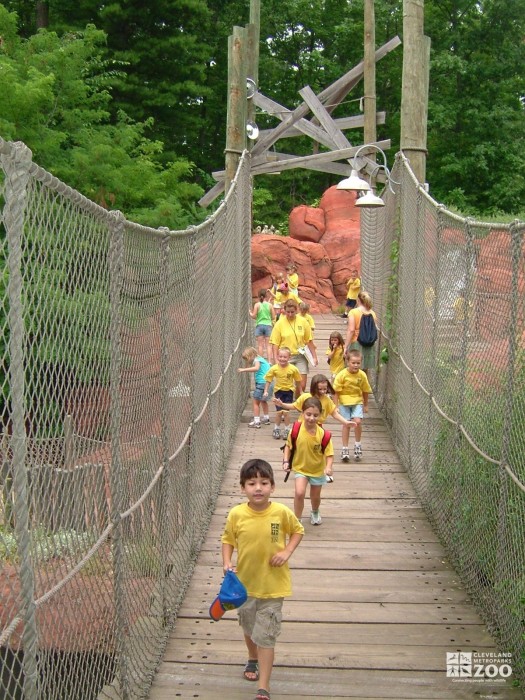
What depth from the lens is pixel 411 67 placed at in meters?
10.2

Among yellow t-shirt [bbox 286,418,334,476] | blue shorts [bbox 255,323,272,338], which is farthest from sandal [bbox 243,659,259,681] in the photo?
blue shorts [bbox 255,323,272,338]

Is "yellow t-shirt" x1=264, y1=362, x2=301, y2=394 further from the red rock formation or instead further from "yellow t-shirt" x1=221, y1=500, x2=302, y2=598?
the red rock formation

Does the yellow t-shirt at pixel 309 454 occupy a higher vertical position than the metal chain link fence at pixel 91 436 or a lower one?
lower

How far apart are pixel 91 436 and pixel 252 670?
1936mm

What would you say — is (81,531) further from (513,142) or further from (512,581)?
(513,142)

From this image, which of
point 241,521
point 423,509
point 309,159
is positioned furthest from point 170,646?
point 309,159

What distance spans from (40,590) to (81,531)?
0.55 meters

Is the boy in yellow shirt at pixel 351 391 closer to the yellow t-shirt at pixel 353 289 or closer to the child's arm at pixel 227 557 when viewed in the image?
the child's arm at pixel 227 557

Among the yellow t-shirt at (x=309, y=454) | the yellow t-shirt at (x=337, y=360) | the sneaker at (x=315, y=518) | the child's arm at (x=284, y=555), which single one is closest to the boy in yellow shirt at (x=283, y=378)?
the yellow t-shirt at (x=337, y=360)

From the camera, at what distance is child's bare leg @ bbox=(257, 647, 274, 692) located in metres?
→ 4.40

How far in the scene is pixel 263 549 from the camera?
458cm

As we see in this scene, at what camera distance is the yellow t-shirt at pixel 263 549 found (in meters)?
4.57

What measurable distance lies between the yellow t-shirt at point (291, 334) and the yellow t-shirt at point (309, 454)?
3.60 metres

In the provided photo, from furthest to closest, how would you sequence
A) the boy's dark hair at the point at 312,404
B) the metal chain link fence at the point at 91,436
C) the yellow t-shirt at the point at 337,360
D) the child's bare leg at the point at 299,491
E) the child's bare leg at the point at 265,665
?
the yellow t-shirt at the point at 337,360, the child's bare leg at the point at 299,491, the boy's dark hair at the point at 312,404, the child's bare leg at the point at 265,665, the metal chain link fence at the point at 91,436
